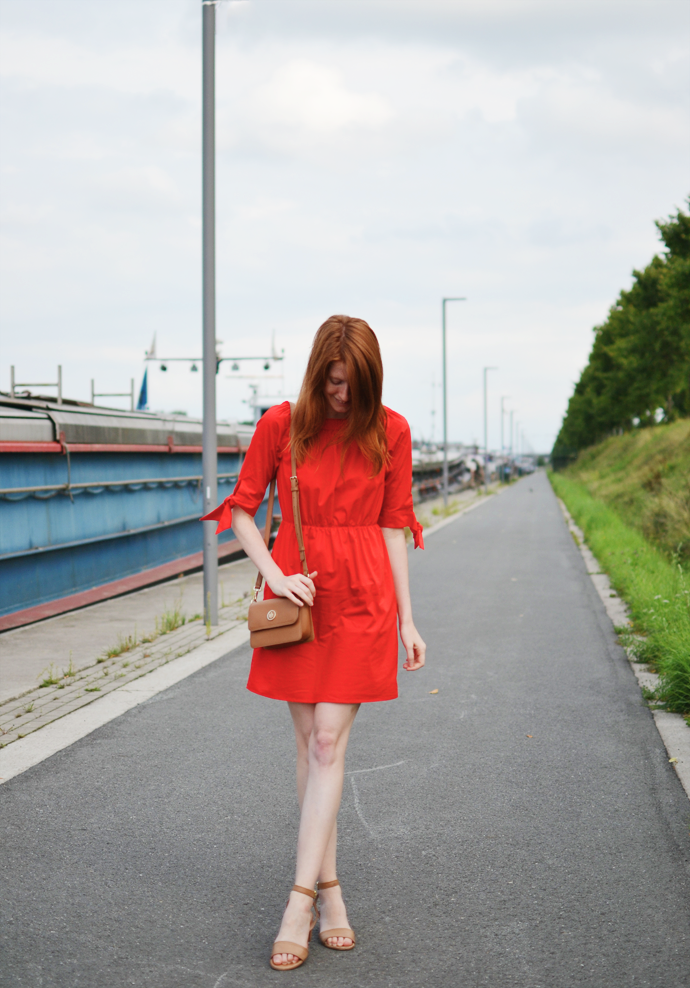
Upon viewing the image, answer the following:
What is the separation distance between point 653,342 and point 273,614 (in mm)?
39843

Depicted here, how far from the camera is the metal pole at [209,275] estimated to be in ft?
31.8

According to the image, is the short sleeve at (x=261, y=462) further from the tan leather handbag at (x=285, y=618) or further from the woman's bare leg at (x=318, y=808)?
the woman's bare leg at (x=318, y=808)

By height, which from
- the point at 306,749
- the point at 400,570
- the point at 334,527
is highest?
the point at 334,527

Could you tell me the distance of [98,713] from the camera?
20.5 feet

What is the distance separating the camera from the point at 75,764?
5.21 m

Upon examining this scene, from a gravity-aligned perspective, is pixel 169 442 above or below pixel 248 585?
above

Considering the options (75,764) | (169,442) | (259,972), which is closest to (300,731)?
(259,972)

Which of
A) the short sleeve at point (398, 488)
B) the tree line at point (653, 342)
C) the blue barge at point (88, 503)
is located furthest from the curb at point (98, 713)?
the tree line at point (653, 342)

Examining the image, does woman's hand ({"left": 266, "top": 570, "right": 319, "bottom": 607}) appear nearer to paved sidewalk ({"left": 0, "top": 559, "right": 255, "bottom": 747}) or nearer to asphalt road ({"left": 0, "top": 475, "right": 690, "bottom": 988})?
asphalt road ({"left": 0, "top": 475, "right": 690, "bottom": 988})

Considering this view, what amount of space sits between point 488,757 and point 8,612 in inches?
231

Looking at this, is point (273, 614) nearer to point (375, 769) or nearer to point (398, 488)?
point (398, 488)

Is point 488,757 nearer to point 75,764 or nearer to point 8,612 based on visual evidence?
point 75,764

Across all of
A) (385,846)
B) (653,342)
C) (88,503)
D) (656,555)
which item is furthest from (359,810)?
(653,342)

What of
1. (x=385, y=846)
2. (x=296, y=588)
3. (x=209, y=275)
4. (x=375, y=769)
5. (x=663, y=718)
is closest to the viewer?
(x=296, y=588)
